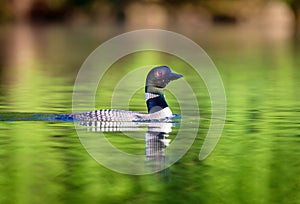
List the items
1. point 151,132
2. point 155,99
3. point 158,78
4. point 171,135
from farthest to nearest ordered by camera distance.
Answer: point 158,78, point 155,99, point 151,132, point 171,135

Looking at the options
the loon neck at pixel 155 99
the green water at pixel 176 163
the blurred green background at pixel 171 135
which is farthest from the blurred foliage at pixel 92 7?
the loon neck at pixel 155 99

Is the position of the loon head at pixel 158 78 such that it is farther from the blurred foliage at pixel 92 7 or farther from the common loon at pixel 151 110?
A: the blurred foliage at pixel 92 7

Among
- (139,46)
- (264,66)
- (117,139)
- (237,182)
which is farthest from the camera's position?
(139,46)

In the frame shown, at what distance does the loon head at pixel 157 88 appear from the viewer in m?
14.3

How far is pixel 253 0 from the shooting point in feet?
220

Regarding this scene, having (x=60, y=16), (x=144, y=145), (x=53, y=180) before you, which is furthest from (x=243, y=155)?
(x=60, y=16)

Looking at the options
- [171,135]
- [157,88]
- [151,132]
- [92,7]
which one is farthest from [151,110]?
[92,7]

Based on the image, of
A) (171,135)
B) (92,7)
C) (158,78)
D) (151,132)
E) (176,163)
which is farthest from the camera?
(92,7)

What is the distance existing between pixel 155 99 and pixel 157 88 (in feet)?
0.49

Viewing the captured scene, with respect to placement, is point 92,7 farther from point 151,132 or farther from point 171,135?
point 171,135

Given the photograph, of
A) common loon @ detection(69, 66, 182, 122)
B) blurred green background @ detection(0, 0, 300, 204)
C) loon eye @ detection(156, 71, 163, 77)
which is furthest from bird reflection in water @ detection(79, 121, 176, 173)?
loon eye @ detection(156, 71, 163, 77)

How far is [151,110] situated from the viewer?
14.2 m

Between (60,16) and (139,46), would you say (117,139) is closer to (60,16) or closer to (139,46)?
(139,46)

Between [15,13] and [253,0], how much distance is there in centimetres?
1377
